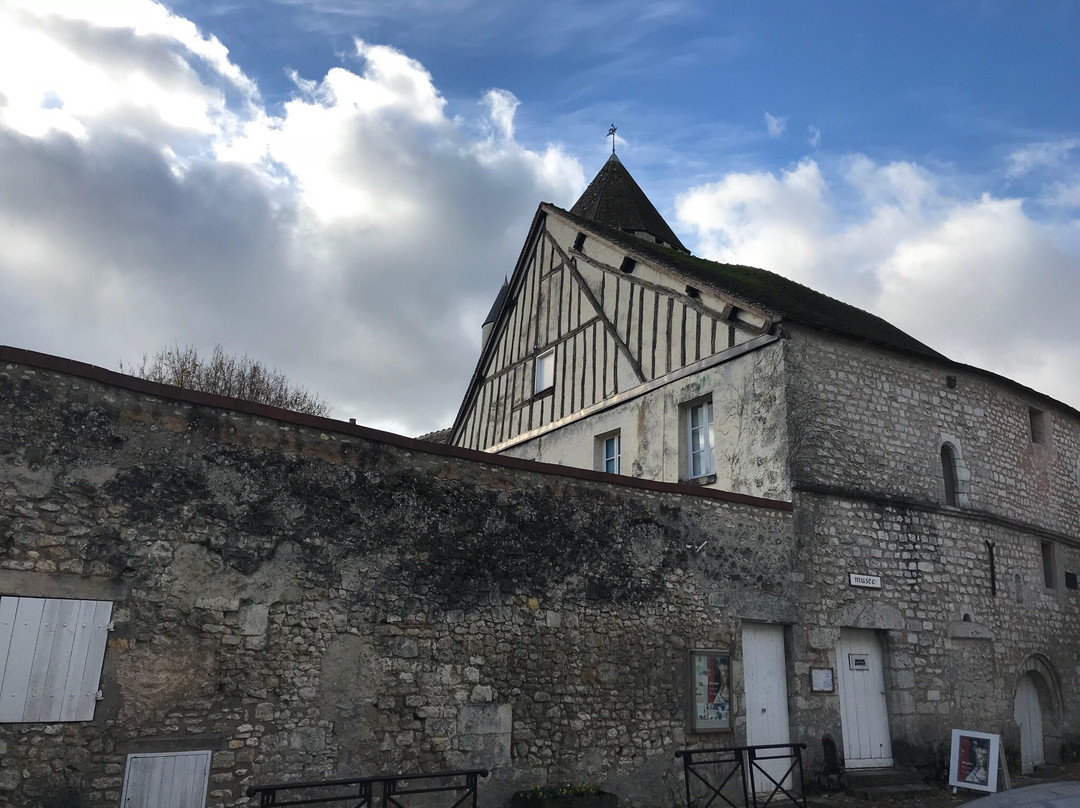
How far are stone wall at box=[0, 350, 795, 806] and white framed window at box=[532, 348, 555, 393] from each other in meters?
5.21

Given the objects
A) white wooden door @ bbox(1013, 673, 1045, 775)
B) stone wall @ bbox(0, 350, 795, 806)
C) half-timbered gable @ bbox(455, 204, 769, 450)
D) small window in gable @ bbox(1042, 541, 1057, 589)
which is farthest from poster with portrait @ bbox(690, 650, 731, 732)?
small window in gable @ bbox(1042, 541, 1057, 589)

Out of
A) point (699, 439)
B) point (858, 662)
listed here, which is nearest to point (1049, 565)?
point (858, 662)

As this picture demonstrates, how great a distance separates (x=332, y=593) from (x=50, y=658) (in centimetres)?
161

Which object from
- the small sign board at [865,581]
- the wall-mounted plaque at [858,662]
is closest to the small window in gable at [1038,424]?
the small sign board at [865,581]

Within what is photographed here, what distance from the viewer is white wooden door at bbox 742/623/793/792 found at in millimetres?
7551

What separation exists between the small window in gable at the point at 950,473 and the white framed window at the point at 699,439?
8.93 feet

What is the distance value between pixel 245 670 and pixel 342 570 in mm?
841

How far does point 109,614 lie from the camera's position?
190 inches

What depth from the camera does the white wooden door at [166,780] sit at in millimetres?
4719

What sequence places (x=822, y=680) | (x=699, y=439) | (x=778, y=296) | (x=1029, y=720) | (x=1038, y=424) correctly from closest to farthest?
(x=822, y=680) → (x=699, y=439) → (x=1029, y=720) → (x=778, y=296) → (x=1038, y=424)

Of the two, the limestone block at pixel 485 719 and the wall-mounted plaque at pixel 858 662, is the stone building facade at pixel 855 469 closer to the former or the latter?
the wall-mounted plaque at pixel 858 662

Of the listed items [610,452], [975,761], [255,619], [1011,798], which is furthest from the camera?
[610,452]

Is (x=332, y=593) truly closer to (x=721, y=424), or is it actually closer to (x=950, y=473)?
(x=721, y=424)

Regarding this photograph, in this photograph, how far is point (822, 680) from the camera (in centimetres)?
796
